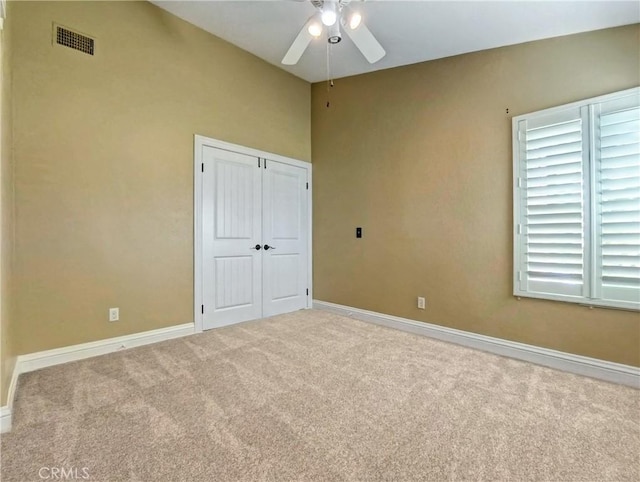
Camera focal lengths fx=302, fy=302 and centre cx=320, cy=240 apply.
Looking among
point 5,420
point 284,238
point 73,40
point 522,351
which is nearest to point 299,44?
point 73,40

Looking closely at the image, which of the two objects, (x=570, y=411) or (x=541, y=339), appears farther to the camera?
(x=541, y=339)

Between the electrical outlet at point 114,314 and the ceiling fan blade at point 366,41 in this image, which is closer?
the ceiling fan blade at point 366,41

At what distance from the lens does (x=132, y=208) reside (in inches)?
112

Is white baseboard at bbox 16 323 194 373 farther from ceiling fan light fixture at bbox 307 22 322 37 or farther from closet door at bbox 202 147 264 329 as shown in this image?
ceiling fan light fixture at bbox 307 22 322 37

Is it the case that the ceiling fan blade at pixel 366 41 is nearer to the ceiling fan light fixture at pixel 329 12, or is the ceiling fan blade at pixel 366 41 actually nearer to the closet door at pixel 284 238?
the ceiling fan light fixture at pixel 329 12

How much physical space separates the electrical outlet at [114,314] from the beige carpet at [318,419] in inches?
13.2

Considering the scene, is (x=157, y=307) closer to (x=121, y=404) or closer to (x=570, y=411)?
(x=121, y=404)

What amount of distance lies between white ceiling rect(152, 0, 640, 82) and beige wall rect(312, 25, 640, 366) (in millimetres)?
130

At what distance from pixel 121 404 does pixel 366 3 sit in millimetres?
3502

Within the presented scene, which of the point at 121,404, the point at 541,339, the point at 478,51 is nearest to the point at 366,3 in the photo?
the point at 478,51

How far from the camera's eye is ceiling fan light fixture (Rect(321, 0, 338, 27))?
6.52 feet

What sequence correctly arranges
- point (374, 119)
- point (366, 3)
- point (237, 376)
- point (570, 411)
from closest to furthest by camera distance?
point (570, 411)
point (237, 376)
point (366, 3)
point (374, 119)

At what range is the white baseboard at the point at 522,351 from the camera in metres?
2.26

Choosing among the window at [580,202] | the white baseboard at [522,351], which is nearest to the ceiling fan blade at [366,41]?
the window at [580,202]
